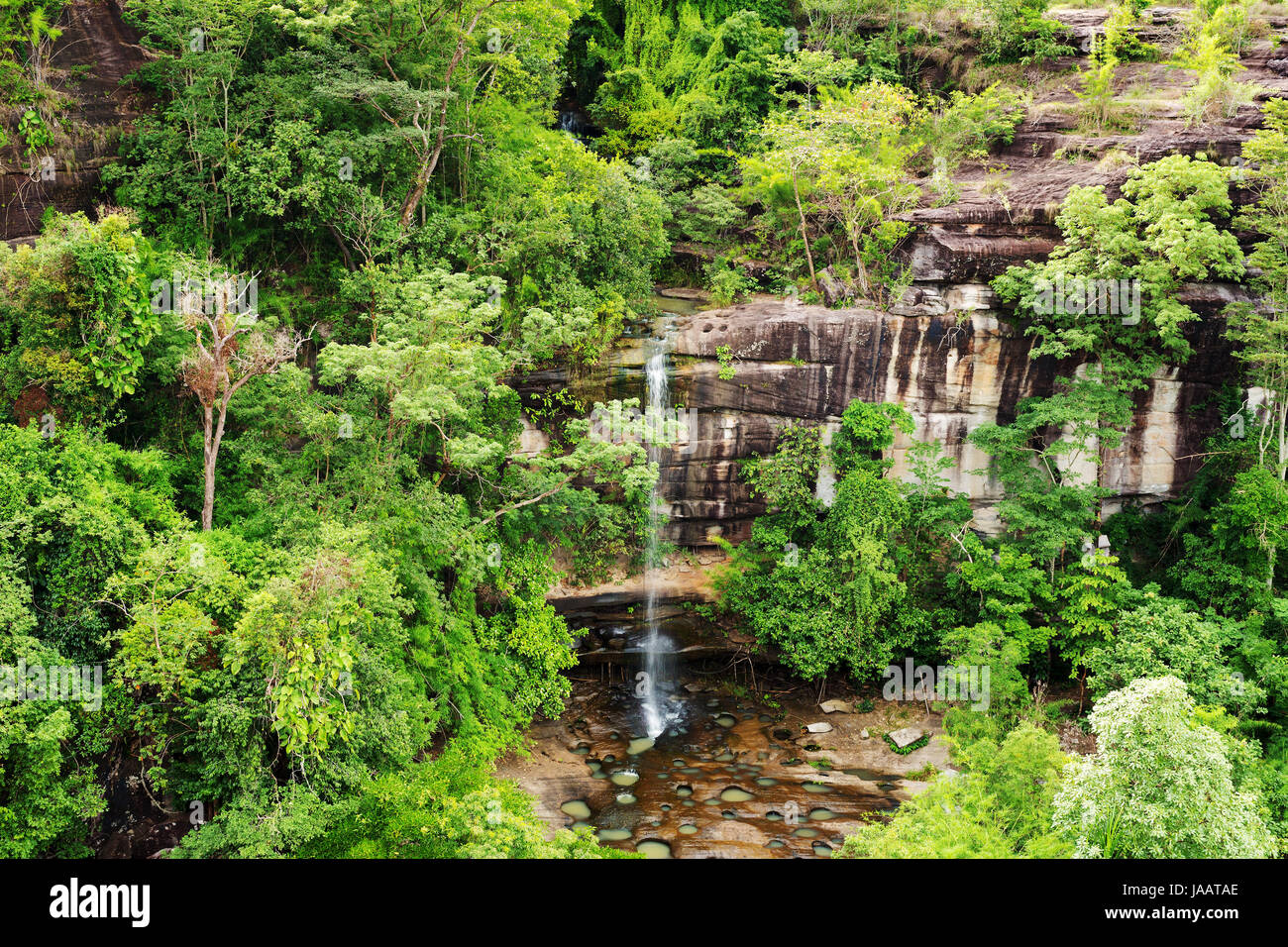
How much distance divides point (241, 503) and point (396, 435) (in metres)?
3.02

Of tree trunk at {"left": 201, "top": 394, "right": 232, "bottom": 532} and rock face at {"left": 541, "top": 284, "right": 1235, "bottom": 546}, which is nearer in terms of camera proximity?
tree trunk at {"left": 201, "top": 394, "right": 232, "bottom": 532}

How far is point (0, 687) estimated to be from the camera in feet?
38.2

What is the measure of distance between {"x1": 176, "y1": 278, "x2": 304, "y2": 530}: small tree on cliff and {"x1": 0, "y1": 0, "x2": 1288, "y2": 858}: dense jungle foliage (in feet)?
0.39

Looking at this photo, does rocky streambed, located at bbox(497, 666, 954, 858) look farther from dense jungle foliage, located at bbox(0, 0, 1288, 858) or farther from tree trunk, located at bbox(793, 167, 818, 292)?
tree trunk, located at bbox(793, 167, 818, 292)

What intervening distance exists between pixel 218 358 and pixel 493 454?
492 cm

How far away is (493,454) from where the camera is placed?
57.1 feet

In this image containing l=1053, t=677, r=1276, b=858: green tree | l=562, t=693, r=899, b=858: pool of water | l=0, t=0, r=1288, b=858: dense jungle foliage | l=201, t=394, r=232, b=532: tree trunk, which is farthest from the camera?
l=562, t=693, r=899, b=858: pool of water

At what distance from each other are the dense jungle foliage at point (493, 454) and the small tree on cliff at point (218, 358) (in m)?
0.12

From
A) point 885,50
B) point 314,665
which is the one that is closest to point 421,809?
point 314,665

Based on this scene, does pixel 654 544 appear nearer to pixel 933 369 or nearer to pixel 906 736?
pixel 906 736

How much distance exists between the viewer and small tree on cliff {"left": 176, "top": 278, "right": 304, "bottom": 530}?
15336mm

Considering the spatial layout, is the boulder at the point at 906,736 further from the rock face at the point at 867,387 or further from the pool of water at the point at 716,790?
the rock face at the point at 867,387

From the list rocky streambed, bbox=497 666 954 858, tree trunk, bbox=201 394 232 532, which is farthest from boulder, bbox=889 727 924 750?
tree trunk, bbox=201 394 232 532

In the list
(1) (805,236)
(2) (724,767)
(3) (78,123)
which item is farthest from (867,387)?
(3) (78,123)
